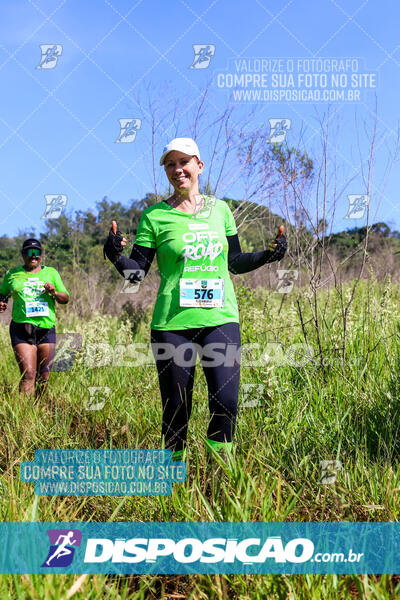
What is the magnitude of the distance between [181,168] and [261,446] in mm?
1567

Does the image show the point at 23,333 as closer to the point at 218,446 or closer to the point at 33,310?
the point at 33,310

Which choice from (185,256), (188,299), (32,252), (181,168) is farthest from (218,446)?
(32,252)

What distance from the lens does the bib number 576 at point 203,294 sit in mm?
2502

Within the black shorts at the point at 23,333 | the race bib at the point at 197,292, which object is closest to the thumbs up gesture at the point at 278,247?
the race bib at the point at 197,292

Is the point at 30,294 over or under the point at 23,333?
over

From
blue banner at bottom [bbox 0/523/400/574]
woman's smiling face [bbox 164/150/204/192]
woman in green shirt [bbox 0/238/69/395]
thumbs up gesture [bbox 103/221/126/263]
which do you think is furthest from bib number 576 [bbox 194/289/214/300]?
woman in green shirt [bbox 0/238/69/395]

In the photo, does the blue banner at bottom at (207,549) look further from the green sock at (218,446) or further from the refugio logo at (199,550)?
the green sock at (218,446)

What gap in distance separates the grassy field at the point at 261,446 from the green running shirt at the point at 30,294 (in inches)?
18.6

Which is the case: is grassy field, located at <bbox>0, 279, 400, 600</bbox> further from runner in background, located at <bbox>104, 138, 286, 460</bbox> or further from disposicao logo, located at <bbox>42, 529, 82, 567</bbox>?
runner in background, located at <bbox>104, 138, 286, 460</bbox>

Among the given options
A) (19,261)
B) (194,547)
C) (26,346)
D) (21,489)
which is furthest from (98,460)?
(19,261)

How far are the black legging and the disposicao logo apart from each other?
2.31 feet

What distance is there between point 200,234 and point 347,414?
139 centimetres

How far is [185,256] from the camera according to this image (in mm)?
2512

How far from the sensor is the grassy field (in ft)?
6.13
